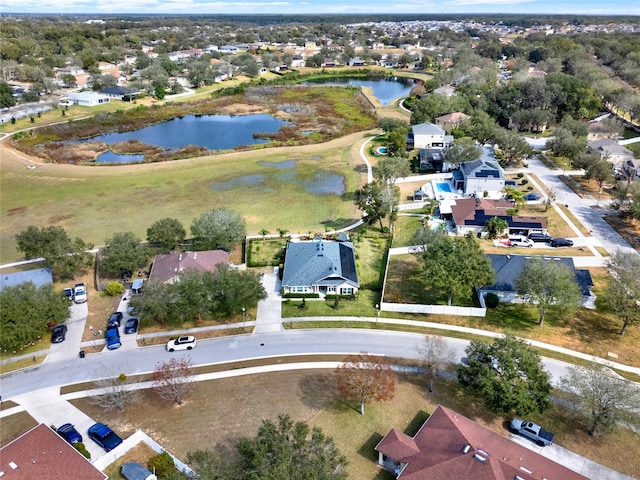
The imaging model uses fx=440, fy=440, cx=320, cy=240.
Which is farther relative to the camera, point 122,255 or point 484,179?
point 484,179

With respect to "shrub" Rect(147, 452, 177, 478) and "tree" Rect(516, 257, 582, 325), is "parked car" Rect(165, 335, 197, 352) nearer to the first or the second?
"shrub" Rect(147, 452, 177, 478)

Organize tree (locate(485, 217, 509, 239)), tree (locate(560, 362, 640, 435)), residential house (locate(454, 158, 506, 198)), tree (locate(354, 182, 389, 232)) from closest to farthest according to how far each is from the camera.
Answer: tree (locate(560, 362, 640, 435)) → tree (locate(485, 217, 509, 239)) → tree (locate(354, 182, 389, 232)) → residential house (locate(454, 158, 506, 198))

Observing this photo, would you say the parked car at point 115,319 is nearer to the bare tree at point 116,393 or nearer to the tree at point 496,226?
the bare tree at point 116,393

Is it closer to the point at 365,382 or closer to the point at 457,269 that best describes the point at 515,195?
the point at 457,269

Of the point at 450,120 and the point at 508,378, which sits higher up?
the point at 450,120

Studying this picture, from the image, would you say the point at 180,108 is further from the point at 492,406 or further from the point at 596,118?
the point at 492,406

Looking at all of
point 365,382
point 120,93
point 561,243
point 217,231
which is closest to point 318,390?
point 365,382

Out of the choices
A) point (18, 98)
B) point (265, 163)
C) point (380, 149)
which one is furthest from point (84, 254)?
point (18, 98)

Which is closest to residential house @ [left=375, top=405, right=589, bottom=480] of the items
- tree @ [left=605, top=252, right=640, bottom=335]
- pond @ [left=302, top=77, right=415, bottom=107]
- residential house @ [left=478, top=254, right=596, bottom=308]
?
tree @ [left=605, top=252, right=640, bottom=335]
